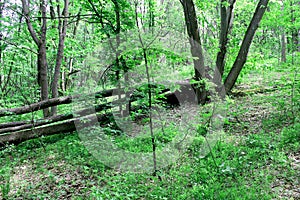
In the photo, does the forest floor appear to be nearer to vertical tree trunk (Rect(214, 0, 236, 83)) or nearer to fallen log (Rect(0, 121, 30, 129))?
fallen log (Rect(0, 121, 30, 129))

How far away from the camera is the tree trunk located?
247 inches

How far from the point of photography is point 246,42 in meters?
6.54

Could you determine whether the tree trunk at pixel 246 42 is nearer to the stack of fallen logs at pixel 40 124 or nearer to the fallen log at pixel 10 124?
the stack of fallen logs at pixel 40 124

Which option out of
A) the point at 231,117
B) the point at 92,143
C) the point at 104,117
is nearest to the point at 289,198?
the point at 231,117

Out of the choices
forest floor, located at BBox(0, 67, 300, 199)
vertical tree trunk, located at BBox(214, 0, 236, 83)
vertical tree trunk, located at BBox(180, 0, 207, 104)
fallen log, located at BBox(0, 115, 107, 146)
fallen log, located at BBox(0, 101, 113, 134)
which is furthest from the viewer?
vertical tree trunk, located at BBox(214, 0, 236, 83)

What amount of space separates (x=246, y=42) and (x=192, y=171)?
4386 mm

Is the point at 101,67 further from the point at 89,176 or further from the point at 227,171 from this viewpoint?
the point at 227,171

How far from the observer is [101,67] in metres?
5.14

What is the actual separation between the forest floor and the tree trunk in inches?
69.3

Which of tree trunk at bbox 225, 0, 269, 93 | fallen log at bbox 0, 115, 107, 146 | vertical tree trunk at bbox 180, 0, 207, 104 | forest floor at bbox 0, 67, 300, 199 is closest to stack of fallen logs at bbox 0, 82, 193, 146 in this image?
fallen log at bbox 0, 115, 107, 146

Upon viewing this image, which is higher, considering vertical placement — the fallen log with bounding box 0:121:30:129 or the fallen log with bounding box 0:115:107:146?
the fallen log with bounding box 0:121:30:129

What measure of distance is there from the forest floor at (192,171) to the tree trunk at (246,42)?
5.78 ft

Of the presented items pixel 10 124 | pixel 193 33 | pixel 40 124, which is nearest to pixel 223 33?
pixel 193 33

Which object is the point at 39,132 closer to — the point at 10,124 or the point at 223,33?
the point at 10,124
